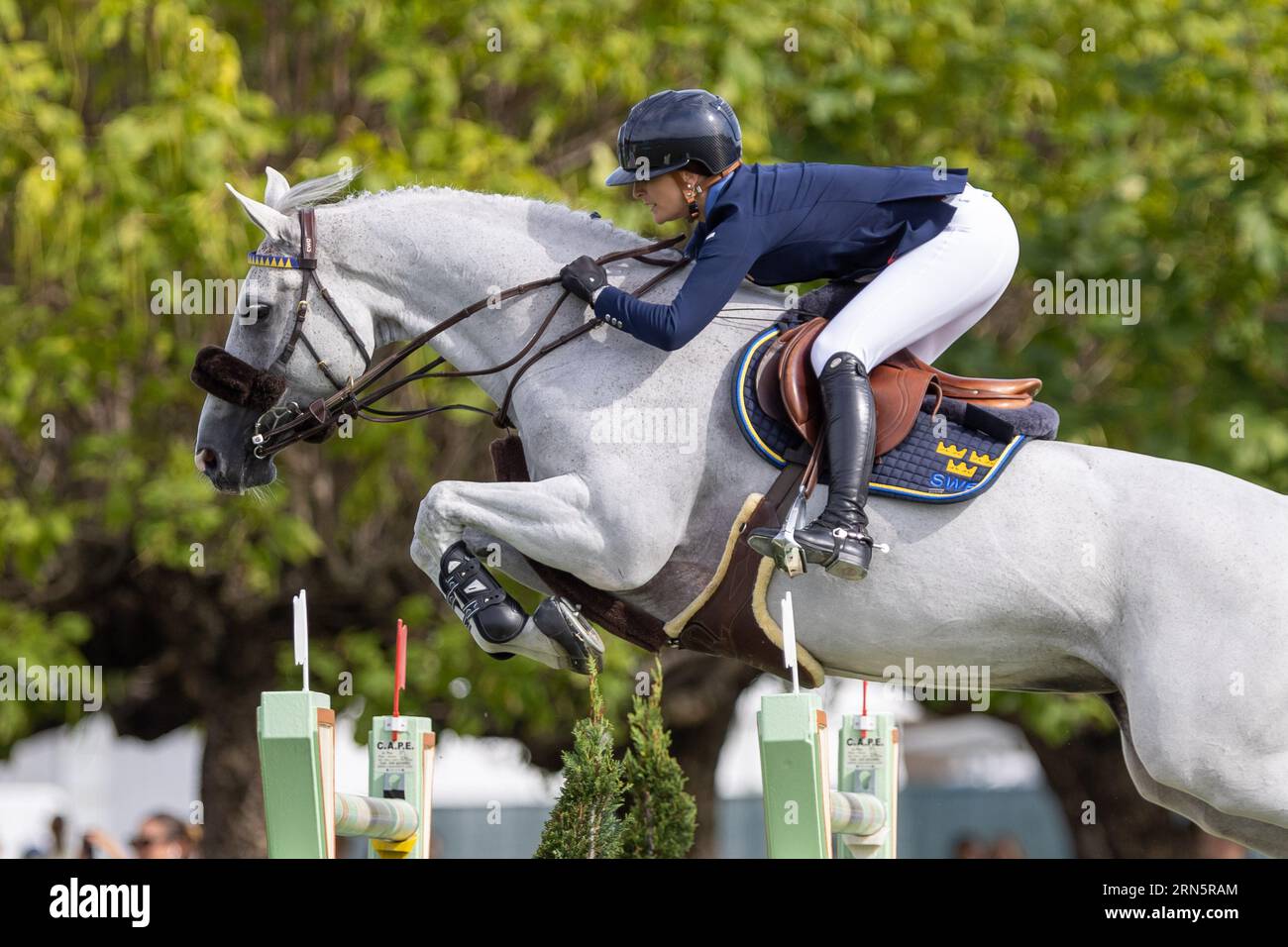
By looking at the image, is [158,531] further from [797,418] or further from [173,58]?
[797,418]

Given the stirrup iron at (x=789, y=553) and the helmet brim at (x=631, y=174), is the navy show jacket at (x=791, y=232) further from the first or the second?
the stirrup iron at (x=789, y=553)

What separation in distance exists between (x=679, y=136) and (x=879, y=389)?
946 millimetres

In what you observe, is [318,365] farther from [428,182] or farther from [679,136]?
[428,182]

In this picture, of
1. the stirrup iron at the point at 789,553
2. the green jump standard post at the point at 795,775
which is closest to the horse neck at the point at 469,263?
the stirrup iron at the point at 789,553

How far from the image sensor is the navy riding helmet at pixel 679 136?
4.55 metres

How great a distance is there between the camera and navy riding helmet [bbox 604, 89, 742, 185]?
455 cm

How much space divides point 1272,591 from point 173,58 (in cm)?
710

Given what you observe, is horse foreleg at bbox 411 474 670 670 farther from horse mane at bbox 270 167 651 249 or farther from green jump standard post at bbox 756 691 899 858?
horse mane at bbox 270 167 651 249

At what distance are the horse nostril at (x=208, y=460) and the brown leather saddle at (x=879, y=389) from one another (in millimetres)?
1758

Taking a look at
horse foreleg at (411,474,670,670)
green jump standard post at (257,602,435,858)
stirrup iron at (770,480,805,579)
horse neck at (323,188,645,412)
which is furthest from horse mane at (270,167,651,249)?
green jump standard post at (257,602,435,858)

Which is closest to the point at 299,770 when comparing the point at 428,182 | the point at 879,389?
the point at 879,389

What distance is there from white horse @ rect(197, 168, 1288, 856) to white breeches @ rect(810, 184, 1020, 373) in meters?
0.39
